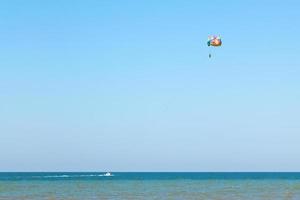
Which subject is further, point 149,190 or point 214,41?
point 149,190

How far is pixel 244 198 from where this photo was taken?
57.2 meters

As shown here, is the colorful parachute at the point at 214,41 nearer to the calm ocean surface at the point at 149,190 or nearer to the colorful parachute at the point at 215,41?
the colorful parachute at the point at 215,41

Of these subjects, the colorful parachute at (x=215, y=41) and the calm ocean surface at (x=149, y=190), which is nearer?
the colorful parachute at (x=215, y=41)

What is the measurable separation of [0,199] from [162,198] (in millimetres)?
14412

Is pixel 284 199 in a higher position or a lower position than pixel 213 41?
lower

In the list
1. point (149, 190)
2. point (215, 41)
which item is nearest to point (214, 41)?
point (215, 41)

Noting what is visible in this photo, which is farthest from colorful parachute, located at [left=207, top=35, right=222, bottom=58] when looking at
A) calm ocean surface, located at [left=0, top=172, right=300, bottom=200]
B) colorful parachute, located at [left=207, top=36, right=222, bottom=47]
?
calm ocean surface, located at [left=0, top=172, right=300, bottom=200]

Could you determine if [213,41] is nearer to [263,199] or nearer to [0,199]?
[263,199]

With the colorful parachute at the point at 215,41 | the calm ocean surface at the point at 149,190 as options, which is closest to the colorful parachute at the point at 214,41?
the colorful parachute at the point at 215,41

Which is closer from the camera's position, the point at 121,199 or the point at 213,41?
the point at 213,41

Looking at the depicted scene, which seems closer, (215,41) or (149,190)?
(215,41)

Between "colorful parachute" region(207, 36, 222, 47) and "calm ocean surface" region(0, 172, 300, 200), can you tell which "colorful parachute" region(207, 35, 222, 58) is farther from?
"calm ocean surface" region(0, 172, 300, 200)

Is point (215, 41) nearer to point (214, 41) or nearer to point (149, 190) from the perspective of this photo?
point (214, 41)

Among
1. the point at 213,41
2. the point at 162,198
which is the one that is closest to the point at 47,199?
the point at 162,198
